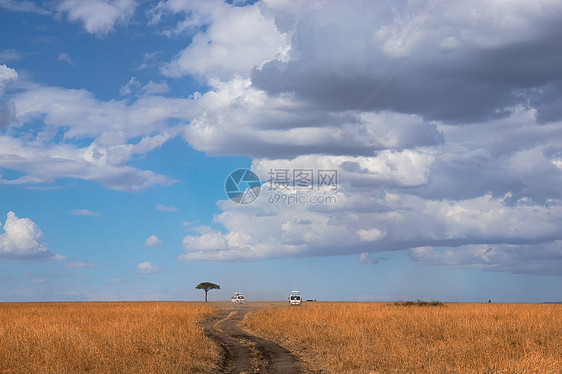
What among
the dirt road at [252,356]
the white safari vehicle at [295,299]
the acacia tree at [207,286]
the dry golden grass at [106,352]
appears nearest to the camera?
the dry golden grass at [106,352]

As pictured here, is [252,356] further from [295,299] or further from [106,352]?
[295,299]

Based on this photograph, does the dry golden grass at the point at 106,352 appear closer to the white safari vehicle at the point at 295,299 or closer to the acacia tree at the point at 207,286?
the white safari vehicle at the point at 295,299

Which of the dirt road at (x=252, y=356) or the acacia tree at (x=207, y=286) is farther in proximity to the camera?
the acacia tree at (x=207, y=286)

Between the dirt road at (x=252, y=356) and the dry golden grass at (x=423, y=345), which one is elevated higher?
the dry golden grass at (x=423, y=345)

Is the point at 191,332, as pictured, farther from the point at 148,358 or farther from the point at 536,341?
the point at 536,341

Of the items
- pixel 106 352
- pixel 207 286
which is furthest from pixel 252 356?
pixel 207 286

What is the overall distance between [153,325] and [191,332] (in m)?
3.49

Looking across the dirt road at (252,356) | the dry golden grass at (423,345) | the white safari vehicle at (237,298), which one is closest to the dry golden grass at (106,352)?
the dirt road at (252,356)

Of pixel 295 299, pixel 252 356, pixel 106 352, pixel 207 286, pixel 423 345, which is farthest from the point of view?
pixel 207 286

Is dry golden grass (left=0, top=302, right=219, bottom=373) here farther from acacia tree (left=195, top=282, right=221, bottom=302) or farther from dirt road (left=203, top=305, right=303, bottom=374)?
acacia tree (left=195, top=282, right=221, bottom=302)

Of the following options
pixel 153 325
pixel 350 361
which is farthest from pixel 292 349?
pixel 153 325

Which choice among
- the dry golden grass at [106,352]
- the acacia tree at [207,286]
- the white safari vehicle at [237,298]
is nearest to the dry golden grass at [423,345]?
the dry golden grass at [106,352]

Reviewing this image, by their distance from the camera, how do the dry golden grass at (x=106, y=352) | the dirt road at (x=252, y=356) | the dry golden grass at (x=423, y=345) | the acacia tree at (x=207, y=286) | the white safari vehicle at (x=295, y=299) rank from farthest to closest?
the acacia tree at (x=207, y=286)
the white safari vehicle at (x=295, y=299)
the dirt road at (x=252, y=356)
the dry golden grass at (x=106, y=352)
the dry golden grass at (x=423, y=345)

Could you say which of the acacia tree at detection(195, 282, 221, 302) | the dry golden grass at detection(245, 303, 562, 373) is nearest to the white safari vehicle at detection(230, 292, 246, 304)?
the acacia tree at detection(195, 282, 221, 302)
